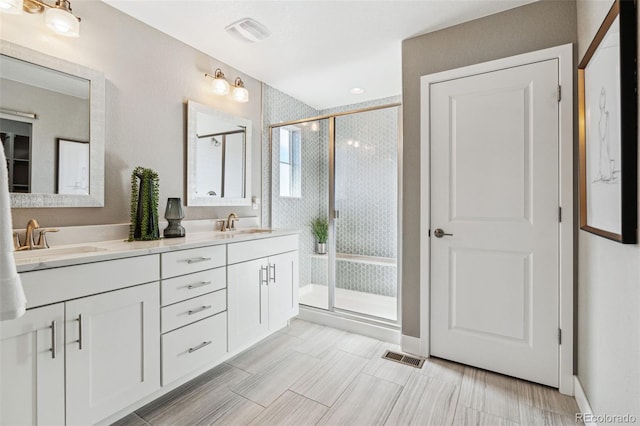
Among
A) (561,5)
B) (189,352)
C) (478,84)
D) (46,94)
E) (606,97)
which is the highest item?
(561,5)

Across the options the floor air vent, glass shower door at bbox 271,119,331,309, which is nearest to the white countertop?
glass shower door at bbox 271,119,331,309

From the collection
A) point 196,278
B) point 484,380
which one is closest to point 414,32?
point 196,278

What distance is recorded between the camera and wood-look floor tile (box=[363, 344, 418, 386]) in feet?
6.45

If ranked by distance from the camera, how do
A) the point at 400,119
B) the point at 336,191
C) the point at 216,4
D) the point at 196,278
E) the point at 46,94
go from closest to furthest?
the point at 46,94
the point at 196,278
the point at 216,4
the point at 400,119
the point at 336,191

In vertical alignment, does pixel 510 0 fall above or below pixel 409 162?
above

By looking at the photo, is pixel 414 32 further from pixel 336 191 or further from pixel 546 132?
pixel 336 191

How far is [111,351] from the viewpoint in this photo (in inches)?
54.5

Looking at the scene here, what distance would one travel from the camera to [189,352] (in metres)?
1.73

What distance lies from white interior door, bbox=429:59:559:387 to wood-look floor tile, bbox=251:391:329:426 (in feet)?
3.39

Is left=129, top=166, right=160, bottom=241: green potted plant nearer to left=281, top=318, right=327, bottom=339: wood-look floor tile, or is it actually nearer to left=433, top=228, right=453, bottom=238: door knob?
left=281, top=318, right=327, bottom=339: wood-look floor tile

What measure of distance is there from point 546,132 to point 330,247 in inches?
76.5

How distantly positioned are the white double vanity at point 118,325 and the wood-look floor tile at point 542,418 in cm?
170

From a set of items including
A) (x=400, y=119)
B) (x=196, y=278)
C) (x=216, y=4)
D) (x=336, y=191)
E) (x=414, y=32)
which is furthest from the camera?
(x=336, y=191)

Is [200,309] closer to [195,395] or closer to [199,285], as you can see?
[199,285]
